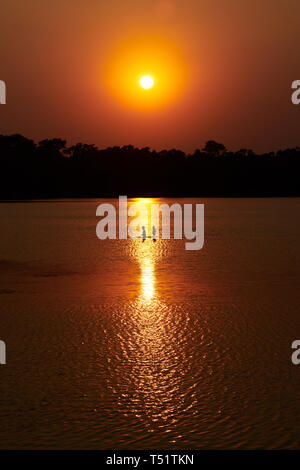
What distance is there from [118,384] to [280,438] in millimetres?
1927

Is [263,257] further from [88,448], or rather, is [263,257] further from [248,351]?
[88,448]

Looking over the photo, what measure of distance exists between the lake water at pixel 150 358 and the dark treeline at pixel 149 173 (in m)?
111

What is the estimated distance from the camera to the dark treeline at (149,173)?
A: 415 feet

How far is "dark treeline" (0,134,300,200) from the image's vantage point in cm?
12650

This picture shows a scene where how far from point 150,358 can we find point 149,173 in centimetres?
13112

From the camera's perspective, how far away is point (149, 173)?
13750 cm

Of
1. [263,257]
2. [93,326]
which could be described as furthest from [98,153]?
[93,326]
